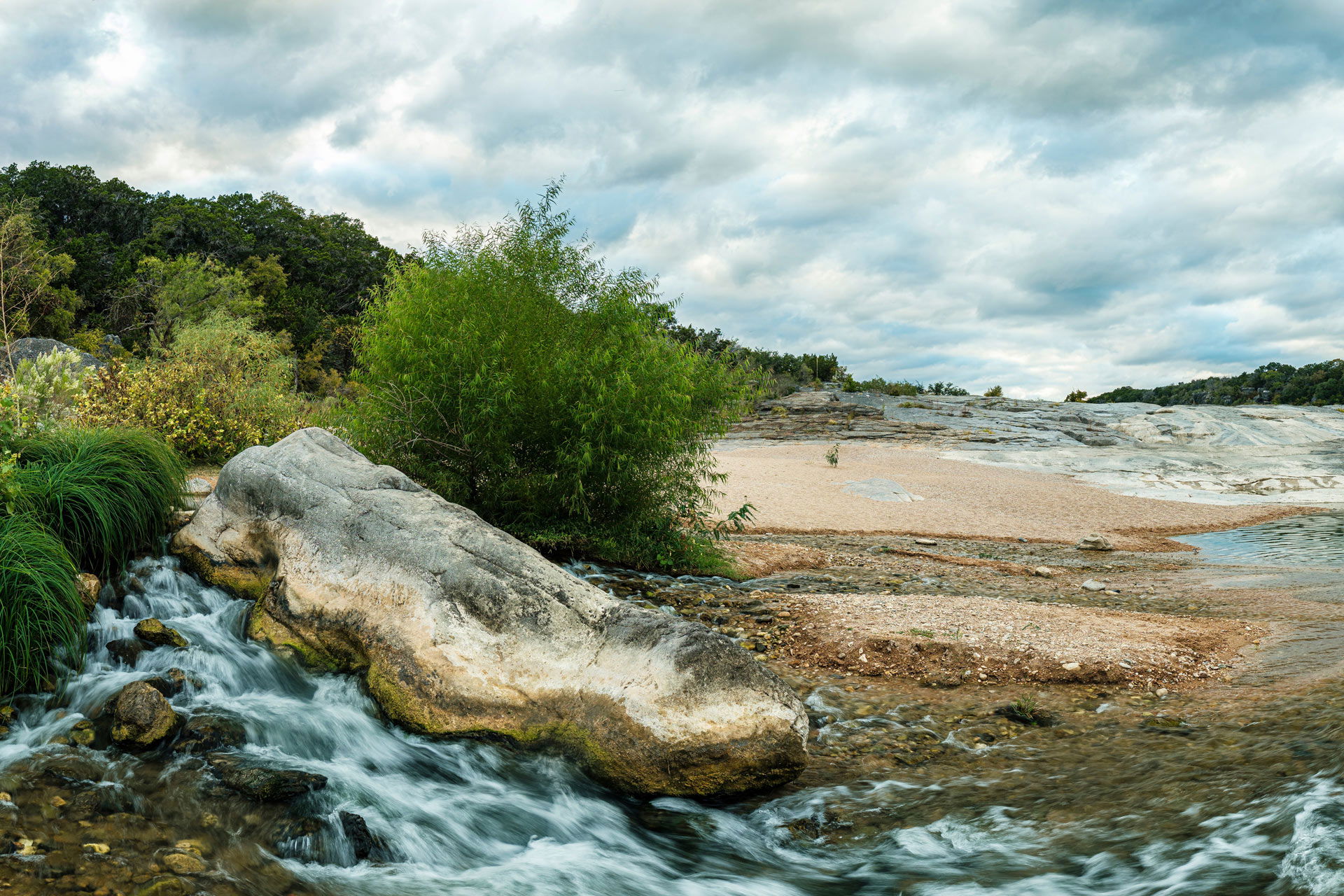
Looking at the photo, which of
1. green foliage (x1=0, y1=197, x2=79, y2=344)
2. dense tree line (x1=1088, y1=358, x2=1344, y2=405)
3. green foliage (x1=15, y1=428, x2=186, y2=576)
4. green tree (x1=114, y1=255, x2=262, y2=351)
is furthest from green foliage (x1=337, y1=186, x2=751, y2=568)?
dense tree line (x1=1088, y1=358, x2=1344, y2=405)

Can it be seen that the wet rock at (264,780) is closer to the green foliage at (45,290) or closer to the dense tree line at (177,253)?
the green foliage at (45,290)

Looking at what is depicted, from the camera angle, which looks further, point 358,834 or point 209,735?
point 209,735

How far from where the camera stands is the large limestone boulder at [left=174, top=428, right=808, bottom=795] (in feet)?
16.1

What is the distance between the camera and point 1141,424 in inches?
1613

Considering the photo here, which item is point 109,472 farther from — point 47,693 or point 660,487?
point 660,487

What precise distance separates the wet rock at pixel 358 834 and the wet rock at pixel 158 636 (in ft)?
8.08

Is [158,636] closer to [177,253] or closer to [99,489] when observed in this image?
[99,489]

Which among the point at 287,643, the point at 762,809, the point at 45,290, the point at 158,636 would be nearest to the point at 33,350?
the point at 45,290

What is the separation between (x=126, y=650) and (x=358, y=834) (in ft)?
8.70

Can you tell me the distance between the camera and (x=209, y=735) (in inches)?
189

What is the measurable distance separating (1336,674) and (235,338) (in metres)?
22.4

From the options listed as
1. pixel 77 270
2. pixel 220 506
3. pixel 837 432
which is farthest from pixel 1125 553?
pixel 77 270

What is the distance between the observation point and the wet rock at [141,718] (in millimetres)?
4633

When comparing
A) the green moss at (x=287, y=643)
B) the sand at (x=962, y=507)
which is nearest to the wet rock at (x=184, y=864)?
the green moss at (x=287, y=643)
